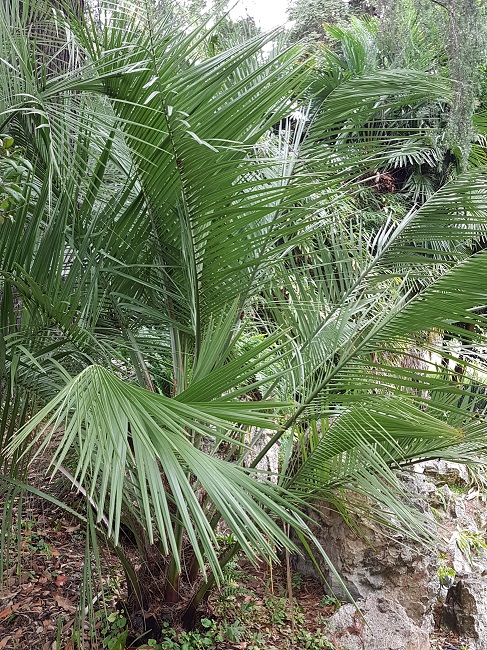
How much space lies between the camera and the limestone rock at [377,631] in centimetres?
275

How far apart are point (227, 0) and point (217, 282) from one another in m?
0.80

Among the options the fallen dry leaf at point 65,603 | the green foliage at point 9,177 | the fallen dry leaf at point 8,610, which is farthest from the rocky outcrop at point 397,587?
the green foliage at point 9,177

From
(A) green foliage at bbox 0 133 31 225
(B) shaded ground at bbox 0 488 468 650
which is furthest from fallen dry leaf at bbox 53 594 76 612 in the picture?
(A) green foliage at bbox 0 133 31 225

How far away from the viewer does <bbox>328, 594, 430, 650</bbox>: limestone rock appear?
2.75 m

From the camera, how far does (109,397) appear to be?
121 cm

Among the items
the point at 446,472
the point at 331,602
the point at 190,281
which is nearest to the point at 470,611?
the point at 331,602

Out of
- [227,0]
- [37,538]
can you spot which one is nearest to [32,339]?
[227,0]

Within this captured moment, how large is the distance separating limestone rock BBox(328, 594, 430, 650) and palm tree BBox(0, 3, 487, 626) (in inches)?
31.1

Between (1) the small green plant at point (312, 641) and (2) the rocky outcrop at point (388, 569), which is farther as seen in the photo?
(2) the rocky outcrop at point (388, 569)

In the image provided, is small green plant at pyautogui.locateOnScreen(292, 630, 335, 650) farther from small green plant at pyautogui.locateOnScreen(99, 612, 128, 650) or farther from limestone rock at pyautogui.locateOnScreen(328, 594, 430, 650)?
small green plant at pyautogui.locateOnScreen(99, 612, 128, 650)

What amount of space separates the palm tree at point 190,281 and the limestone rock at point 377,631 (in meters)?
0.79

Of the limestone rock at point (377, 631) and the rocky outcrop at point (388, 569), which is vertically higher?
the rocky outcrop at point (388, 569)

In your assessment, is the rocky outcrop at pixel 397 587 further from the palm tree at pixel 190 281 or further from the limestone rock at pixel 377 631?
the palm tree at pixel 190 281

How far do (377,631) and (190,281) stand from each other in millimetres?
1882
